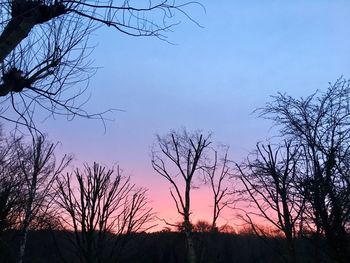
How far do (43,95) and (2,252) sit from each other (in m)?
8.83

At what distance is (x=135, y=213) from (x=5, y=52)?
6.07 meters

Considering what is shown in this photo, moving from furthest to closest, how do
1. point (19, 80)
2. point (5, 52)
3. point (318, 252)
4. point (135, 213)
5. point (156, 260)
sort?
point (156, 260)
point (318, 252)
point (135, 213)
point (19, 80)
point (5, 52)

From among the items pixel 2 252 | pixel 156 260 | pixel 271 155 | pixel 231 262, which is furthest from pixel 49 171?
pixel 231 262

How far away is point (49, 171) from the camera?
27.2 metres

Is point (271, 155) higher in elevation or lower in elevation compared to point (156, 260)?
lower

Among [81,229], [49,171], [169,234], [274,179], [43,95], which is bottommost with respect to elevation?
[81,229]

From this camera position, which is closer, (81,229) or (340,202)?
(81,229)

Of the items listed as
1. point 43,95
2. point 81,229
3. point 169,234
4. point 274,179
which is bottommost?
point 81,229

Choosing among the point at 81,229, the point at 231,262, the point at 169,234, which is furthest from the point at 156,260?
the point at 81,229

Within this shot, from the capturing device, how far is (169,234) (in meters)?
63.2

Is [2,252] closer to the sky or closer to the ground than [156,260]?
closer to the ground

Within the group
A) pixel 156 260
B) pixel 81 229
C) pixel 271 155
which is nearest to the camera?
pixel 81 229

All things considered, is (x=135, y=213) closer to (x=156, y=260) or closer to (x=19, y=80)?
(x=19, y=80)

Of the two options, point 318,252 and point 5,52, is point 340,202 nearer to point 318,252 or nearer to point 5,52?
point 318,252
